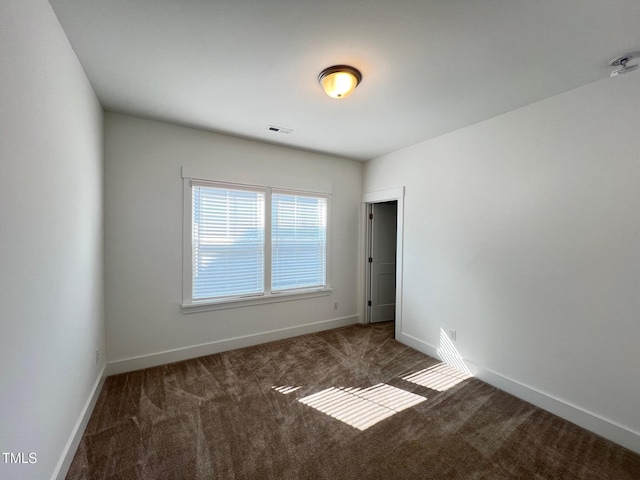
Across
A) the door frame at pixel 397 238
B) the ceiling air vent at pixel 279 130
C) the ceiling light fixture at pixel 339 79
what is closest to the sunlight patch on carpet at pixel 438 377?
the door frame at pixel 397 238

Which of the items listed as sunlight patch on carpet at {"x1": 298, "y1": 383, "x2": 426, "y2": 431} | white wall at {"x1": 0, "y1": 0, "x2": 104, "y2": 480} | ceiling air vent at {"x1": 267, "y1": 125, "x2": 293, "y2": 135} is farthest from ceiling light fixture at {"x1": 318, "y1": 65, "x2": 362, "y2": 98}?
sunlight patch on carpet at {"x1": 298, "y1": 383, "x2": 426, "y2": 431}

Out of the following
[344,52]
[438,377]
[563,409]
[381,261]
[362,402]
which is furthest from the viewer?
[381,261]

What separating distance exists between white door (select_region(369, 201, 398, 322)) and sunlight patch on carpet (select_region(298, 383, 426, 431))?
203 cm

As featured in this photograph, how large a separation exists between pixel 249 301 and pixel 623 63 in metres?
4.05

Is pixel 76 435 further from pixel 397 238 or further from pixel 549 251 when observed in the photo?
pixel 549 251

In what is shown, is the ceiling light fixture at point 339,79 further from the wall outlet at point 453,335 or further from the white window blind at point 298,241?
the wall outlet at point 453,335

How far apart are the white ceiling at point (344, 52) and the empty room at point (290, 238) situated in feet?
0.06

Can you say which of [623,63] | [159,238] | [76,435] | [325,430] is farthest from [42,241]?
[623,63]

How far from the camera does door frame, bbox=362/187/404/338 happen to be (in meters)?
3.89

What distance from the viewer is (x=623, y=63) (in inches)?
73.9

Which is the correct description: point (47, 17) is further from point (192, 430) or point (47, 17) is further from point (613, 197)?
point (613, 197)

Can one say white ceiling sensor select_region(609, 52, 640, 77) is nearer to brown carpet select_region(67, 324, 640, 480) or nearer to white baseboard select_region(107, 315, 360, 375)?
brown carpet select_region(67, 324, 640, 480)

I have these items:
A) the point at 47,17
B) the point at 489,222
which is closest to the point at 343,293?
the point at 489,222

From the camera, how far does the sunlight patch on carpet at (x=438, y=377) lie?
9.11 feet
